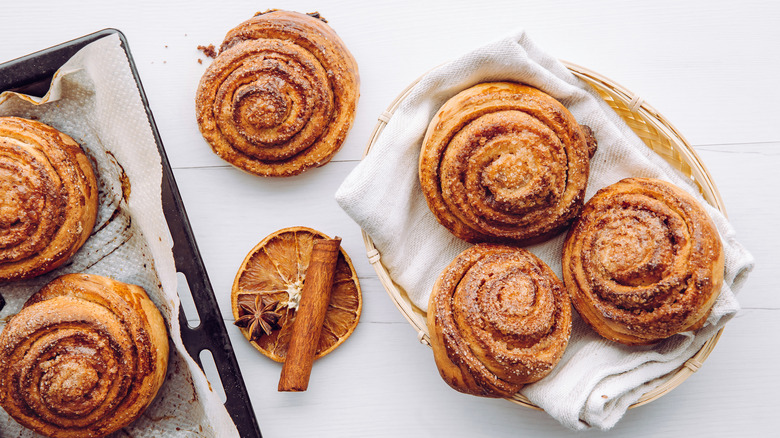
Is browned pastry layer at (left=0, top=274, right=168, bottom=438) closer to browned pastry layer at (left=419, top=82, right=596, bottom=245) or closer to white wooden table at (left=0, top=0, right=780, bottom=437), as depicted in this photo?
white wooden table at (left=0, top=0, right=780, bottom=437)

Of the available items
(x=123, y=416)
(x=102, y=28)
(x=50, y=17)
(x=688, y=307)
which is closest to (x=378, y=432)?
(x=123, y=416)

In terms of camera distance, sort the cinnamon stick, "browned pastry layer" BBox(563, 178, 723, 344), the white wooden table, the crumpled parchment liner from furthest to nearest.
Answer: the white wooden table < the cinnamon stick < the crumpled parchment liner < "browned pastry layer" BBox(563, 178, 723, 344)

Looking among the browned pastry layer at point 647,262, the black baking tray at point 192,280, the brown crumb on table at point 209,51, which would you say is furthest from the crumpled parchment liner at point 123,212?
the browned pastry layer at point 647,262

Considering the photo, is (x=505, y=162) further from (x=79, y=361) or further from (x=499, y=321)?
(x=79, y=361)

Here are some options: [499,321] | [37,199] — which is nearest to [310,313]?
[499,321]

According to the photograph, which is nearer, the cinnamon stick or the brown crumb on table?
the cinnamon stick

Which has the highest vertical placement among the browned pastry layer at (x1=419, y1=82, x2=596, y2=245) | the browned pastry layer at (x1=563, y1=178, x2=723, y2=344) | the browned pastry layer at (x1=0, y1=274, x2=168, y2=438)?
the browned pastry layer at (x1=419, y1=82, x2=596, y2=245)

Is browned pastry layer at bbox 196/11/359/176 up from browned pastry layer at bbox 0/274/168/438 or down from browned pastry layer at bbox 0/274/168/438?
up

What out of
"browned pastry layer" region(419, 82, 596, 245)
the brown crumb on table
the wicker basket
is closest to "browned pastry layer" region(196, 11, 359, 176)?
the brown crumb on table
